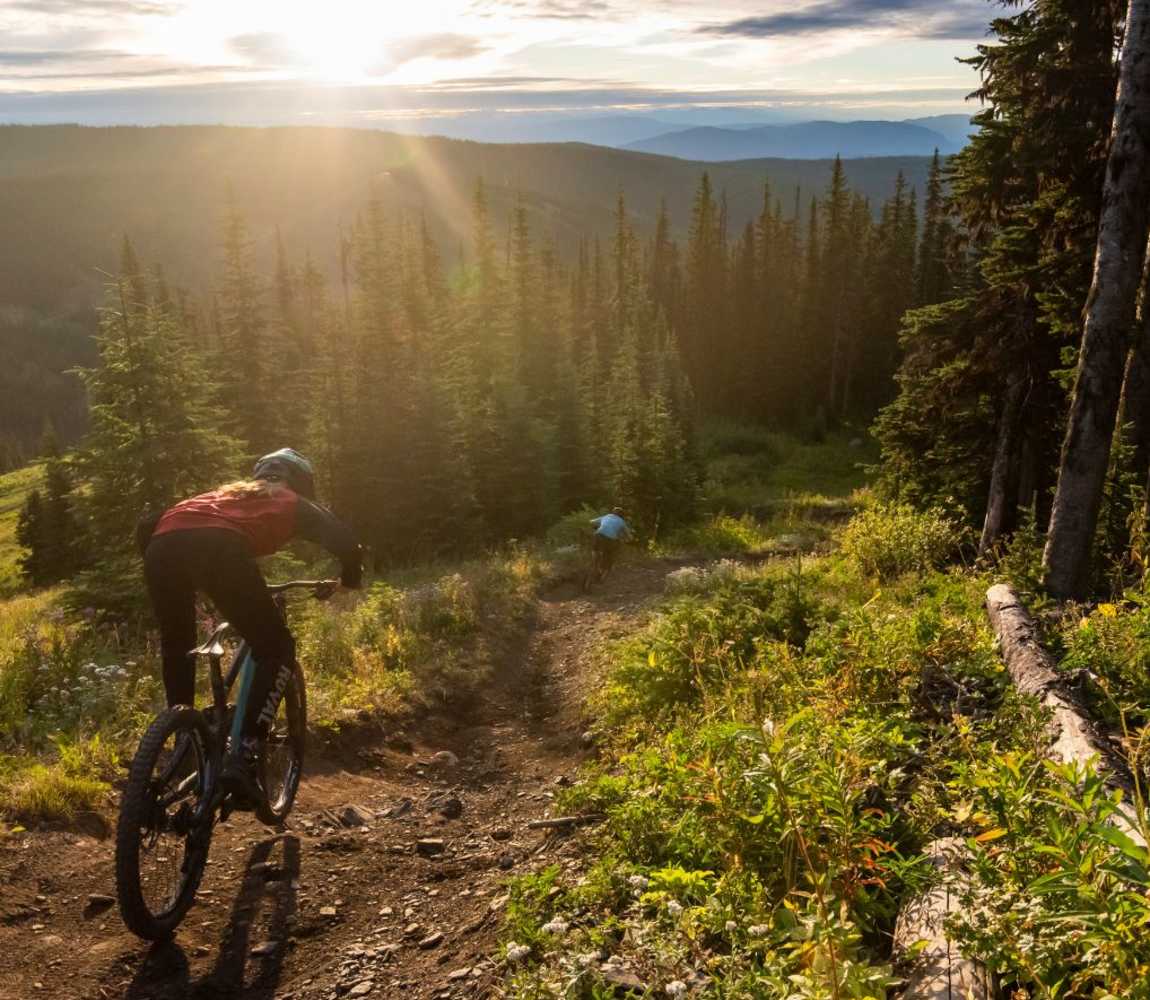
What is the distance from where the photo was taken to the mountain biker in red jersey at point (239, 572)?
4668 millimetres

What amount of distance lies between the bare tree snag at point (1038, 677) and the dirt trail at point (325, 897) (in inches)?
113

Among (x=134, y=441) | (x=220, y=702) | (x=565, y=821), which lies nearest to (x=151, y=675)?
(x=220, y=702)

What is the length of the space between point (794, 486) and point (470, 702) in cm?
3983

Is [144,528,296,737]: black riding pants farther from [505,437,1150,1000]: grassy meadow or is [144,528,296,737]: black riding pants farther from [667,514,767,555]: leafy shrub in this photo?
[667,514,767,555]: leafy shrub

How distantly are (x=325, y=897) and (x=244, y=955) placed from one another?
712mm

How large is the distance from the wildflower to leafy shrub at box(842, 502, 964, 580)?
29.8 feet

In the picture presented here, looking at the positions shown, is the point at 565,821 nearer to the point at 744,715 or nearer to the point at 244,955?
the point at 744,715

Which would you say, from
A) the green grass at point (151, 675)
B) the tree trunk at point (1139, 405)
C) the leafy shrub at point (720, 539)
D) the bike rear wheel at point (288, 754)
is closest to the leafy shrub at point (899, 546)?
the tree trunk at point (1139, 405)

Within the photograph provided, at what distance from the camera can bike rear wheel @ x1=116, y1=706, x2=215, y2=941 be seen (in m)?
4.07

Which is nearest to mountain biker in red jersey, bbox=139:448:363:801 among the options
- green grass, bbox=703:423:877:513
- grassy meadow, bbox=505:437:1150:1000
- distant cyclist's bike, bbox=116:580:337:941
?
distant cyclist's bike, bbox=116:580:337:941

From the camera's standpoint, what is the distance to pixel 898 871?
3234 mm

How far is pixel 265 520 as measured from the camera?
16.3 ft

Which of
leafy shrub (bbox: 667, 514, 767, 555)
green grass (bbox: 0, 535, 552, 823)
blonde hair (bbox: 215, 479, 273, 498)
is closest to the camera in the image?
blonde hair (bbox: 215, 479, 273, 498)

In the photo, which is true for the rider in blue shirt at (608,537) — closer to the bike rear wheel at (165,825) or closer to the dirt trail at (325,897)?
the dirt trail at (325,897)
